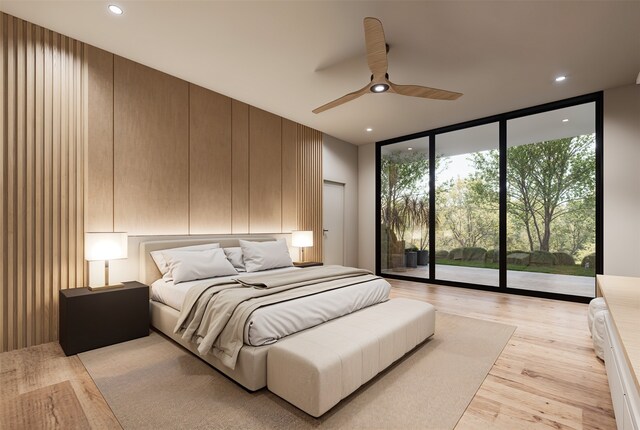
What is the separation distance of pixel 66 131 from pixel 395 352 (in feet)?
11.7

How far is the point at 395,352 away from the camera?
2352mm

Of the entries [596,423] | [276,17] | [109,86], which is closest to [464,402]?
[596,423]

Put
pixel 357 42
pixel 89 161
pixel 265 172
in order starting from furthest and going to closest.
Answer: pixel 265 172 → pixel 89 161 → pixel 357 42

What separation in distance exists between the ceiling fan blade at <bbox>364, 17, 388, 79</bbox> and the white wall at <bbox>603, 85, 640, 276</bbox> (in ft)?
11.2

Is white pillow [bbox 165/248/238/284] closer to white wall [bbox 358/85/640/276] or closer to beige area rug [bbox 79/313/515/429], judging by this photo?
beige area rug [bbox 79/313/515/429]

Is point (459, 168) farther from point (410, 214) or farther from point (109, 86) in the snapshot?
point (109, 86)

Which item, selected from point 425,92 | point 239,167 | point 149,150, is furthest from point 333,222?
point 149,150

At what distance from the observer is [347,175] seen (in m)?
6.61

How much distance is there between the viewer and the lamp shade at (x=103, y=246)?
2.83 m

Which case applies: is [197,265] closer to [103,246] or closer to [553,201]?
[103,246]

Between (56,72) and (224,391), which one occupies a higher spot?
(56,72)

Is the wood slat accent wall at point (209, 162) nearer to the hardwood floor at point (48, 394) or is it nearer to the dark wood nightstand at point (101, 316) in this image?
the dark wood nightstand at point (101, 316)

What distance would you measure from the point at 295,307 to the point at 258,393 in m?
0.59

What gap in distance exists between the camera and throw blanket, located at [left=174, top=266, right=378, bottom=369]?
213cm
